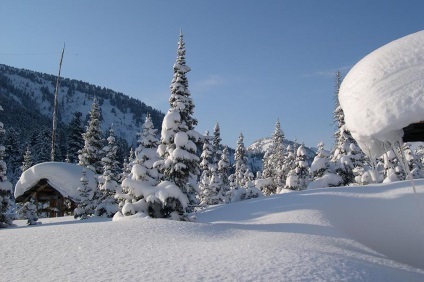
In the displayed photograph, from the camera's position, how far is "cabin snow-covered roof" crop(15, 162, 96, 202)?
25.2 metres

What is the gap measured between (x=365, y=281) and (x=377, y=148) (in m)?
2.36

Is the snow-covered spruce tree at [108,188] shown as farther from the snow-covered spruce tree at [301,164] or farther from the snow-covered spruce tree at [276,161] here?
the snow-covered spruce tree at [276,161]

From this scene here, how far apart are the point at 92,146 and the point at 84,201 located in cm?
854

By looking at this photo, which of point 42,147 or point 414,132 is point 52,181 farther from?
point 42,147

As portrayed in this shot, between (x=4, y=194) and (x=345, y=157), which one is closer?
(x=4, y=194)

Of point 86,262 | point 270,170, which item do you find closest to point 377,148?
point 86,262

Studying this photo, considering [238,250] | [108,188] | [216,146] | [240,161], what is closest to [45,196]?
[108,188]

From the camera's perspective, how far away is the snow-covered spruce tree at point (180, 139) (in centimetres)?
1714

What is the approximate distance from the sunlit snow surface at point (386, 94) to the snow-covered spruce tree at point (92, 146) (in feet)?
94.6

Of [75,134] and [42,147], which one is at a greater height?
[42,147]

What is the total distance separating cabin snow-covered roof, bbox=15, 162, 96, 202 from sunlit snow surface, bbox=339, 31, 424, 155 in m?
23.2

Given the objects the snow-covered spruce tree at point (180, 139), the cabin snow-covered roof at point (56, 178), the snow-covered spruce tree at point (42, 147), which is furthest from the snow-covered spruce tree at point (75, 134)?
the snow-covered spruce tree at point (180, 139)

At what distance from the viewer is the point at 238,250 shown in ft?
23.2

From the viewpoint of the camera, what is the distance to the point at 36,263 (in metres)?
6.25
